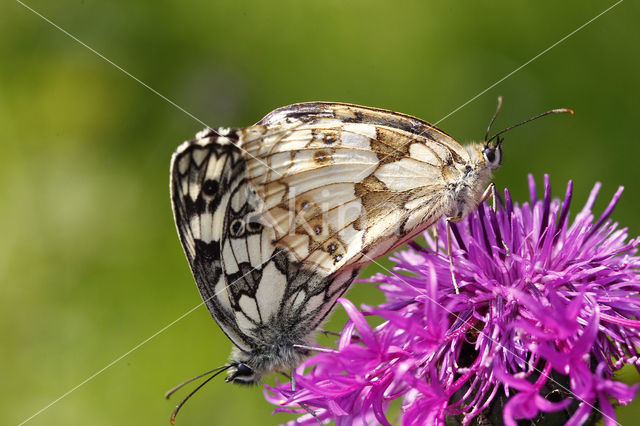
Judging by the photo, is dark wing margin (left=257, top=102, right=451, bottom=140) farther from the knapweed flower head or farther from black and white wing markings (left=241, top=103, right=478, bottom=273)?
the knapweed flower head

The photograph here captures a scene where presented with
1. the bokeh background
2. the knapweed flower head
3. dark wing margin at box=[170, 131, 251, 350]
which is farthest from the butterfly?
the bokeh background

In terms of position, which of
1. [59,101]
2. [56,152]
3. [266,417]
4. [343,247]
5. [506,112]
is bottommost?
[266,417]

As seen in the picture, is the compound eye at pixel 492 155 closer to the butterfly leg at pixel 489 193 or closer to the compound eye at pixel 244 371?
the butterfly leg at pixel 489 193

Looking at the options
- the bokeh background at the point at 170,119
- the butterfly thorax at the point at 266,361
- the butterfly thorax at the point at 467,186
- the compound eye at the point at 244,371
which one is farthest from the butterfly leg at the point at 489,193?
the bokeh background at the point at 170,119

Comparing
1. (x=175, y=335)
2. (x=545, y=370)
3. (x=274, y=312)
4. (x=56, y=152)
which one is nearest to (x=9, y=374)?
(x=175, y=335)

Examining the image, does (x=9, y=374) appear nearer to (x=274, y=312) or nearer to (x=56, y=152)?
(x=56, y=152)

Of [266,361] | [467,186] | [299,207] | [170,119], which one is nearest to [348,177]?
[299,207]

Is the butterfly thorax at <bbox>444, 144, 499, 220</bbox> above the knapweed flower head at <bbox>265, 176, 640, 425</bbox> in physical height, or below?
above
